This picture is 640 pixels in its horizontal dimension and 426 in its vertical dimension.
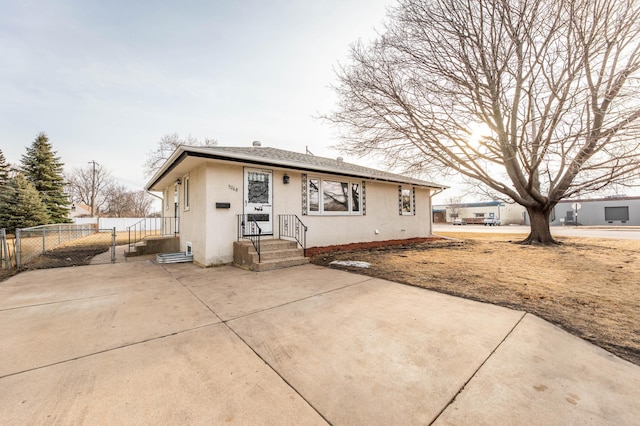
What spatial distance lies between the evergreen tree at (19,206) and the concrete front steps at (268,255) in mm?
21085

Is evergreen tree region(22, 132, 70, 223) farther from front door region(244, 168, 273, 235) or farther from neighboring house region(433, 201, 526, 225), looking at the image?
neighboring house region(433, 201, 526, 225)

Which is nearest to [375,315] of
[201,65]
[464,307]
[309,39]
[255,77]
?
[464,307]

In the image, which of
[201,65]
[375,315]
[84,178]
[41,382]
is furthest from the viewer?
[84,178]

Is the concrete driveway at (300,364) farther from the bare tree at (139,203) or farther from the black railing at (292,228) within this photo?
the bare tree at (139,203)

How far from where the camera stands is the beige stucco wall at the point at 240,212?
20.0 feet

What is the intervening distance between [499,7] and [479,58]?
106cm

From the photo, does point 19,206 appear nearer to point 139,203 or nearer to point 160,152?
point 160,152

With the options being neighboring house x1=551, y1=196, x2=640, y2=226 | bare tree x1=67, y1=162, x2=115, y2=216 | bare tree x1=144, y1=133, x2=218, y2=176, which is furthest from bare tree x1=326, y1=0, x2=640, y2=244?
bare tree x1=67, y1=162, x2=115, y2=216

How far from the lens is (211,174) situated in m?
6.08

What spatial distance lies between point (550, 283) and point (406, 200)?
7094mm

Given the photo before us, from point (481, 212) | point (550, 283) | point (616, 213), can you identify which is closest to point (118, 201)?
point (550, 283)

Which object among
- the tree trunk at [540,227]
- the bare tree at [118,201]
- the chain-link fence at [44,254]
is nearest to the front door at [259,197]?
the chain-link fence at [44,254]

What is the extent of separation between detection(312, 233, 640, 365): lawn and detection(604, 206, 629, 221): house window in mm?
36409

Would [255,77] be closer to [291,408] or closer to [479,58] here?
[479,58]
